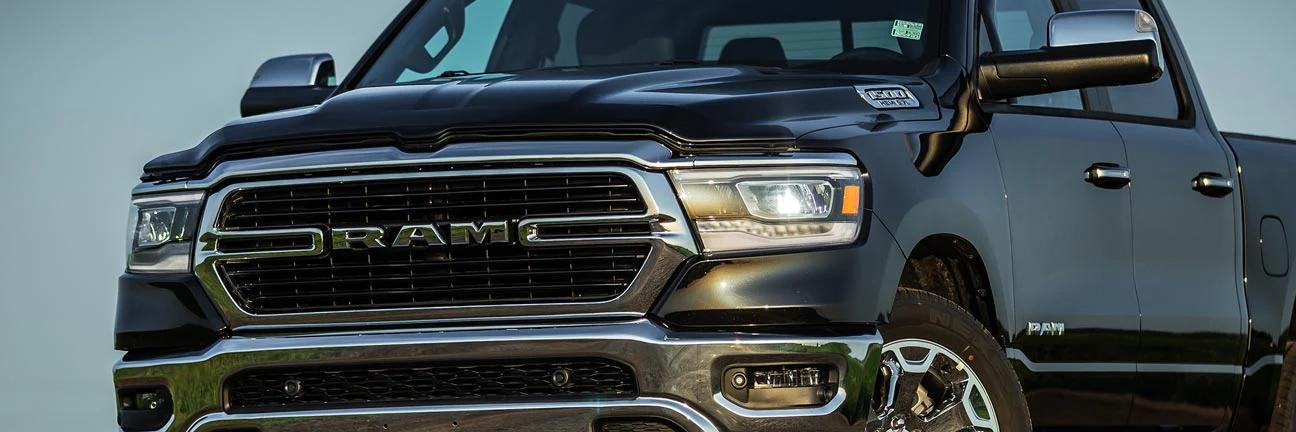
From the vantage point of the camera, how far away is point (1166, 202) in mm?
6543

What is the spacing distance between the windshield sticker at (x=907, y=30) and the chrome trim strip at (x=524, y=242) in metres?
1.49

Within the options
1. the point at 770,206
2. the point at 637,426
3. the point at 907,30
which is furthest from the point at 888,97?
the point at 637,426

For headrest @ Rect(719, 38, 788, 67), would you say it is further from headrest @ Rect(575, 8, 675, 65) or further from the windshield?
headrest @ Rect(575, 8, 675, 65)

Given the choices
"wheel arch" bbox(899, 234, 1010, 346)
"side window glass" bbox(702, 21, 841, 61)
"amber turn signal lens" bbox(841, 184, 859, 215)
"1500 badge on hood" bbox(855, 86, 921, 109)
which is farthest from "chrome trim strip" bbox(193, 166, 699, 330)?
"side window glass" bbox(702, 21, 841, 61)

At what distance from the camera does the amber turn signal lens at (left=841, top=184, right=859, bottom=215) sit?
4.78 m

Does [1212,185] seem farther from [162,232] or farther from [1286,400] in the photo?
[162,232]

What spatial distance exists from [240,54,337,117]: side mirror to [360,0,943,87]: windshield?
161 mm

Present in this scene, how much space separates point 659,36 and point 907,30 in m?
0.75

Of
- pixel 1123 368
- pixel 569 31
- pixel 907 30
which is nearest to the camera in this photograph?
pixel 907 30

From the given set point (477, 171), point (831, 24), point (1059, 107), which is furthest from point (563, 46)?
point (477, 171)

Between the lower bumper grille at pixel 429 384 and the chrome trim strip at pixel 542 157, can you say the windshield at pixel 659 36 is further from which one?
the lower bumper grille at pixel 429 384

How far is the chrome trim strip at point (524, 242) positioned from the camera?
4.73 meters

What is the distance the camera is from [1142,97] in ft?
23.2

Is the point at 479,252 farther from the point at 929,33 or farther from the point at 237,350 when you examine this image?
the point at 929,33
